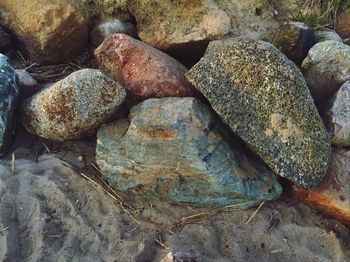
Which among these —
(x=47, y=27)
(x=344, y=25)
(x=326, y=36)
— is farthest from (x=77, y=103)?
(x=344, y=25)

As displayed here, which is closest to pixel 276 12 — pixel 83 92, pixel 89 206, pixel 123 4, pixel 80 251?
pixel 123 4

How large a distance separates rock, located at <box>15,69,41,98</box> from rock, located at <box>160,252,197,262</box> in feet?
5.38

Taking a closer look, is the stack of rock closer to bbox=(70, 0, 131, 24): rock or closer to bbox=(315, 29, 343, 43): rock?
bbox=(315, 29, 343, 43): rock

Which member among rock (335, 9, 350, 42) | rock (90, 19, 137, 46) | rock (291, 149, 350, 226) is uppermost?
rock (90, 19, 137, 46)

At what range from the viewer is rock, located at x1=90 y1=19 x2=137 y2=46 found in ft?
12.6

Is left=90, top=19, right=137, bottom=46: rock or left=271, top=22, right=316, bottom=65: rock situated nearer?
left=271, top=22, right=316, bottom=65: rock

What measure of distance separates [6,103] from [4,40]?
0.93 m

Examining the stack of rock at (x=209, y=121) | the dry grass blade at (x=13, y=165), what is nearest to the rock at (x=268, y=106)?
the stack of rock at (x=209, y=121)

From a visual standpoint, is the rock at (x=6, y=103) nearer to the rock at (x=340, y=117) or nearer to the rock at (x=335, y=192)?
the rock at (x=335, y=192)

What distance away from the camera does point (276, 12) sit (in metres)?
4.07

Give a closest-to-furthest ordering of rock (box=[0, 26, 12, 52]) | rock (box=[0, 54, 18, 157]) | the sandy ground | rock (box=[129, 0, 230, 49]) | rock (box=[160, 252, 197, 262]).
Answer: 1. rock (box=[160, 252, 197, 262])
2. the sandy ground
3. rock (box=[0, 54, 18, 157])
4. rock (box=[129, 0, 230, 49])
5. rock (box=[0, 26, 12, 52])

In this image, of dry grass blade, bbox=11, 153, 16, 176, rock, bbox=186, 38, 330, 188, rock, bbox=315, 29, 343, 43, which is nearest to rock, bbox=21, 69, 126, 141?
dry grass blade, bbox=11, 153, 16, 176

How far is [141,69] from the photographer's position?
124 inches

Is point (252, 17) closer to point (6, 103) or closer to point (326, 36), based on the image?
point (326, 36)
